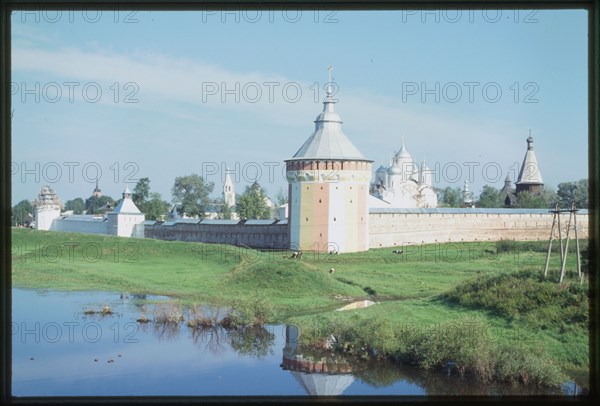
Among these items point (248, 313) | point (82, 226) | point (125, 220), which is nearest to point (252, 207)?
point (125, 220)

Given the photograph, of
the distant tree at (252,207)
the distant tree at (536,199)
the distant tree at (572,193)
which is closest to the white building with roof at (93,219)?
the distant tree at (252,207)

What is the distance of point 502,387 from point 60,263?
12150 millimetres

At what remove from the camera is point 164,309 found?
39.8 ft

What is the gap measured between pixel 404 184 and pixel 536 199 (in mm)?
8009

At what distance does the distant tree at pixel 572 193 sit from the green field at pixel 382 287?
5833 mm

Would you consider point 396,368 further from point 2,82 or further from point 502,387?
point 2,82

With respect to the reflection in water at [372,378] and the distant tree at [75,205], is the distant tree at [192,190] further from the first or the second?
the reflection in water at [372,378]

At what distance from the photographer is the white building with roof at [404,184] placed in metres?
33.3

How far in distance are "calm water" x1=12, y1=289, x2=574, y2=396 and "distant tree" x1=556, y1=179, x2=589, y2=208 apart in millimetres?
18564

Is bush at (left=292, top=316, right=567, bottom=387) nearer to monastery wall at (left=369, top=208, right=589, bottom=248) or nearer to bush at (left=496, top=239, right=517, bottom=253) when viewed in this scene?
bush at (left=496, top=239, right=517, bottom=253)

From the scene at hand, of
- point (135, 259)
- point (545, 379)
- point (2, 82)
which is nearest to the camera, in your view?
point (2, 82)

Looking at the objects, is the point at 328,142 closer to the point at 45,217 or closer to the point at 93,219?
the point at 93,219

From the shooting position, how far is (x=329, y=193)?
21.8m
